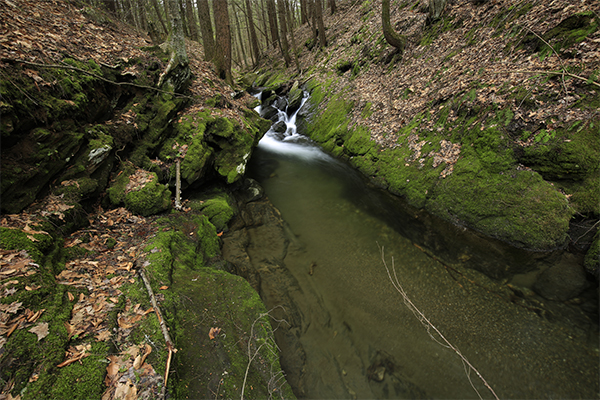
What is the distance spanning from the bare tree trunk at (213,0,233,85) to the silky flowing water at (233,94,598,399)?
26.3ft

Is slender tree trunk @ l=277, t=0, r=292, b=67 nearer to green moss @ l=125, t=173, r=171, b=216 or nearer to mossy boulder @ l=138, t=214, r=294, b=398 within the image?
green moss @ l=125, t=173, r=171, b=216

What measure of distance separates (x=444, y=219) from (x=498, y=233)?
1.10 metres

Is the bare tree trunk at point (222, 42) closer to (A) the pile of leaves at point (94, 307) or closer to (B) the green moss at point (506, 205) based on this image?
(A) the pile of leaves at point (94, 307)

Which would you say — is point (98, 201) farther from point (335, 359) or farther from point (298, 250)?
point (335, 359)

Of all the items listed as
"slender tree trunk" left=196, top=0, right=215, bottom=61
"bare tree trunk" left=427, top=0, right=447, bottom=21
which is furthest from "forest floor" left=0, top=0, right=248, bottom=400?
"bare tree trunk" left=427, top=0, right=447, bottom=21

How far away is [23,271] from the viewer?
2.70m

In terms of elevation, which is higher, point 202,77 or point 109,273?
point 202,77

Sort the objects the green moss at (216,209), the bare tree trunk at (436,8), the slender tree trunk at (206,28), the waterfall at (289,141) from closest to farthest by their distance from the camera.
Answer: the green moss at (216,209) → the bare tree trunk at (436,8) → the slender tree trunk at (206,28) → the waterfall at (289,141)

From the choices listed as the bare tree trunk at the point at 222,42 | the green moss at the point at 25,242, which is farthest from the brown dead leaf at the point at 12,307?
the bare tree trunk at the point at 222,42

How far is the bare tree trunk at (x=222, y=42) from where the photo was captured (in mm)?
10409

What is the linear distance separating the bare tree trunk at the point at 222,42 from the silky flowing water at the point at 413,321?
8002 millimetres

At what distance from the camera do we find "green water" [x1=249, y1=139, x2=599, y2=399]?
3424 millimetres

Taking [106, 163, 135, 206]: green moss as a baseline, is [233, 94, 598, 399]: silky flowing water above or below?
below

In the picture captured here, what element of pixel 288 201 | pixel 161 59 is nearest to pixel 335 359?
pixel 288 201
